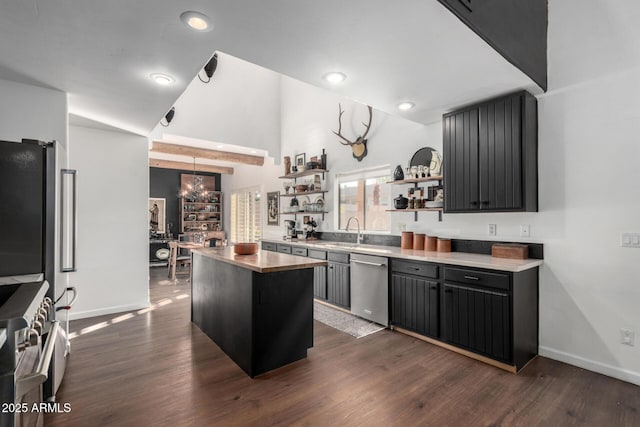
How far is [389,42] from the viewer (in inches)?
77.6

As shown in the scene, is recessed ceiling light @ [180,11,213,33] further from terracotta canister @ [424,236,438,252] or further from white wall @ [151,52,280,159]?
white wall @ [151,52,280,159]

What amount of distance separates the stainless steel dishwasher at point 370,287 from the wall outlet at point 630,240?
1.94 meters

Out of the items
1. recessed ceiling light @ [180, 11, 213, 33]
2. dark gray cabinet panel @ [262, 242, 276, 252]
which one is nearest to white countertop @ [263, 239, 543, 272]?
dark gray cabinet panel @ [262, 242, 276, 252]

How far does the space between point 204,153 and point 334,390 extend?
5238 mm

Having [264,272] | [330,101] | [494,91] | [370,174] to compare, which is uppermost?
[330,101]

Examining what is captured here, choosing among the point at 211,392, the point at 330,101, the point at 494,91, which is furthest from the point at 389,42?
the point at 330,101

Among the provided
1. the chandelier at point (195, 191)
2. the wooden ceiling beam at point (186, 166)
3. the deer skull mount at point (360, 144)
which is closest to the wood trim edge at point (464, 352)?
the deer skull mount at point (360, 144)

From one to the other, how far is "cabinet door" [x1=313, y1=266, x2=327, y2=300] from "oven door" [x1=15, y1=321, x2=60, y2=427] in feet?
10.1

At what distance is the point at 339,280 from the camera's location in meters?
4.09

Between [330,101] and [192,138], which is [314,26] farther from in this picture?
[192,138]

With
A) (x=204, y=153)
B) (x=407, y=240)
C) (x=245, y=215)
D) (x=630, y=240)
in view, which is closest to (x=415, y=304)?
(x=407, y=240)

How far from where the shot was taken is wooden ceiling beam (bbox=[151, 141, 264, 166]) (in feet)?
18.9

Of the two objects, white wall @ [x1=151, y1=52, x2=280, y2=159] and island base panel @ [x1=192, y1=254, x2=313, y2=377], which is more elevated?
white wall @ [x1=151, y1=52, x2=280, y2=159]

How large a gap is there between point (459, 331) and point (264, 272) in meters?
1.87
